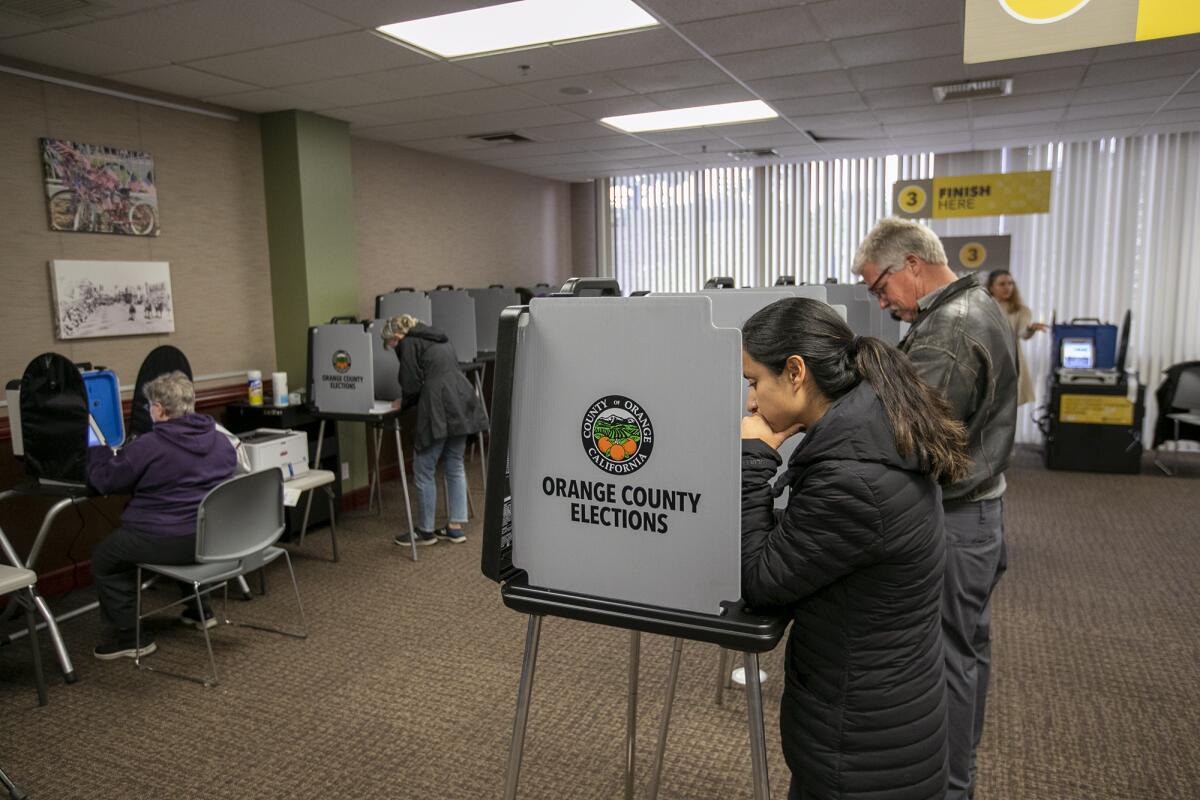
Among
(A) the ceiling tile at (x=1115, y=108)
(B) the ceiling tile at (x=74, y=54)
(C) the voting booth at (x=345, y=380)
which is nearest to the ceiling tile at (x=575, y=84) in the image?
(C) the voting booth at (x=345, y=380)

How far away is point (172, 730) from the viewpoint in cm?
260

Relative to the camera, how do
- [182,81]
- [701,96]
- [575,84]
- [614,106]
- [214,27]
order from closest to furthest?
[214,27] → [182,81] → [575,84] → [701,96] → [614,106]

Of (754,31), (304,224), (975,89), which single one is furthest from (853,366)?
(304,224)

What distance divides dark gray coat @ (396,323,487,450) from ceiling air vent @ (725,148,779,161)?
3.59 meters

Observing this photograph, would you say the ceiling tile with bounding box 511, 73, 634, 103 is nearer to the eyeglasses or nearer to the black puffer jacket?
the eyeglasses

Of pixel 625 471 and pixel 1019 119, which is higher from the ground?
pixel 1019 119

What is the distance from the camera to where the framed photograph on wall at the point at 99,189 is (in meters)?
3.80

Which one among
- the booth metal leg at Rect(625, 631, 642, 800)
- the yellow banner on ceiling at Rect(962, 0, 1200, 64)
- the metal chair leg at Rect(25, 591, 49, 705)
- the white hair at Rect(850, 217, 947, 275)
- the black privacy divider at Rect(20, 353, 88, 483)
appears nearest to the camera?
the yellow banner on ceiling at Rect(962, 0, 1200, 64)

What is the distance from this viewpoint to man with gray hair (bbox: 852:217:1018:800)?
178 centimetres

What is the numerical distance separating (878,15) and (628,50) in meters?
1.08

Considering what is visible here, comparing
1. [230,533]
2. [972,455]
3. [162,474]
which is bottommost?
[230,533]

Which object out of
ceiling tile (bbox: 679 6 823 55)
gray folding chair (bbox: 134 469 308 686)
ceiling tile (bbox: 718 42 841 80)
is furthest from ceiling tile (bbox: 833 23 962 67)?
gray folding chair (bbox: 134 469 308 686)

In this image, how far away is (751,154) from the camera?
6973 mm

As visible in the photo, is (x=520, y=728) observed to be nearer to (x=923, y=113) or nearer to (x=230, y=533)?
(x=230, y=533)
